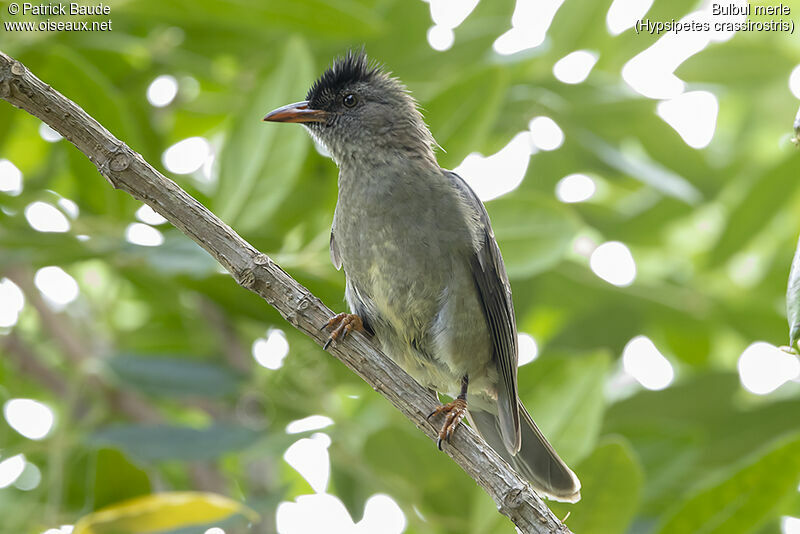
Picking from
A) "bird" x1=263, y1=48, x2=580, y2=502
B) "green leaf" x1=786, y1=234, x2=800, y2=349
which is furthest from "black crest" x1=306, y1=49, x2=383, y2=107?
"green leaf" x1=786, y1=234, x2=800, y2=349

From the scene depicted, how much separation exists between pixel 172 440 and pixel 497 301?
1340mm

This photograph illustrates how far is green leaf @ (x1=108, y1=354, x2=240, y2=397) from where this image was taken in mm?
3477

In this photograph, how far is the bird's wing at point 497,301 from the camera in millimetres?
3570

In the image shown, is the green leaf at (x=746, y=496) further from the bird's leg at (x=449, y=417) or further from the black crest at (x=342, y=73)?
the black crest at (x=342, y=73)

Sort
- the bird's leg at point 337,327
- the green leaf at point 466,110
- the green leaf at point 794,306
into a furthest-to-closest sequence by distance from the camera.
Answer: the green leaf at point 466,110 → the bird's leg at point 337,327 → the green leaf at point 794,306

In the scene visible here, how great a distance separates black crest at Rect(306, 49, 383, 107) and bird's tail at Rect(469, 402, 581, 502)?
5.17 feet

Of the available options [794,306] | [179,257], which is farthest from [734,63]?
[794,306]

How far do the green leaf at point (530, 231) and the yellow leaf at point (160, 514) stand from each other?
53.1 inches

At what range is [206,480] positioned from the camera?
3.94 metres

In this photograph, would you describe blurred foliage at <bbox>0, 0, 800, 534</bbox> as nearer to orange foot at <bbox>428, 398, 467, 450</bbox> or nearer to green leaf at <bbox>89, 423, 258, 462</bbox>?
green leaf at <bbox>89, 423, 258, 462</bbox>

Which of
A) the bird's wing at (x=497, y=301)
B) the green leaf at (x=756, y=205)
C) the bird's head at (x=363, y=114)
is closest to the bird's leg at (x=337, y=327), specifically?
the bird's wing at (x=497, y=301)

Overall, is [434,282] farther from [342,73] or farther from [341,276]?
[342,73]

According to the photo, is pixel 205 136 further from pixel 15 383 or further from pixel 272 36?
pixel 15 383

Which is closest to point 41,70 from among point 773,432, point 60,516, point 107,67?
point 107,67
